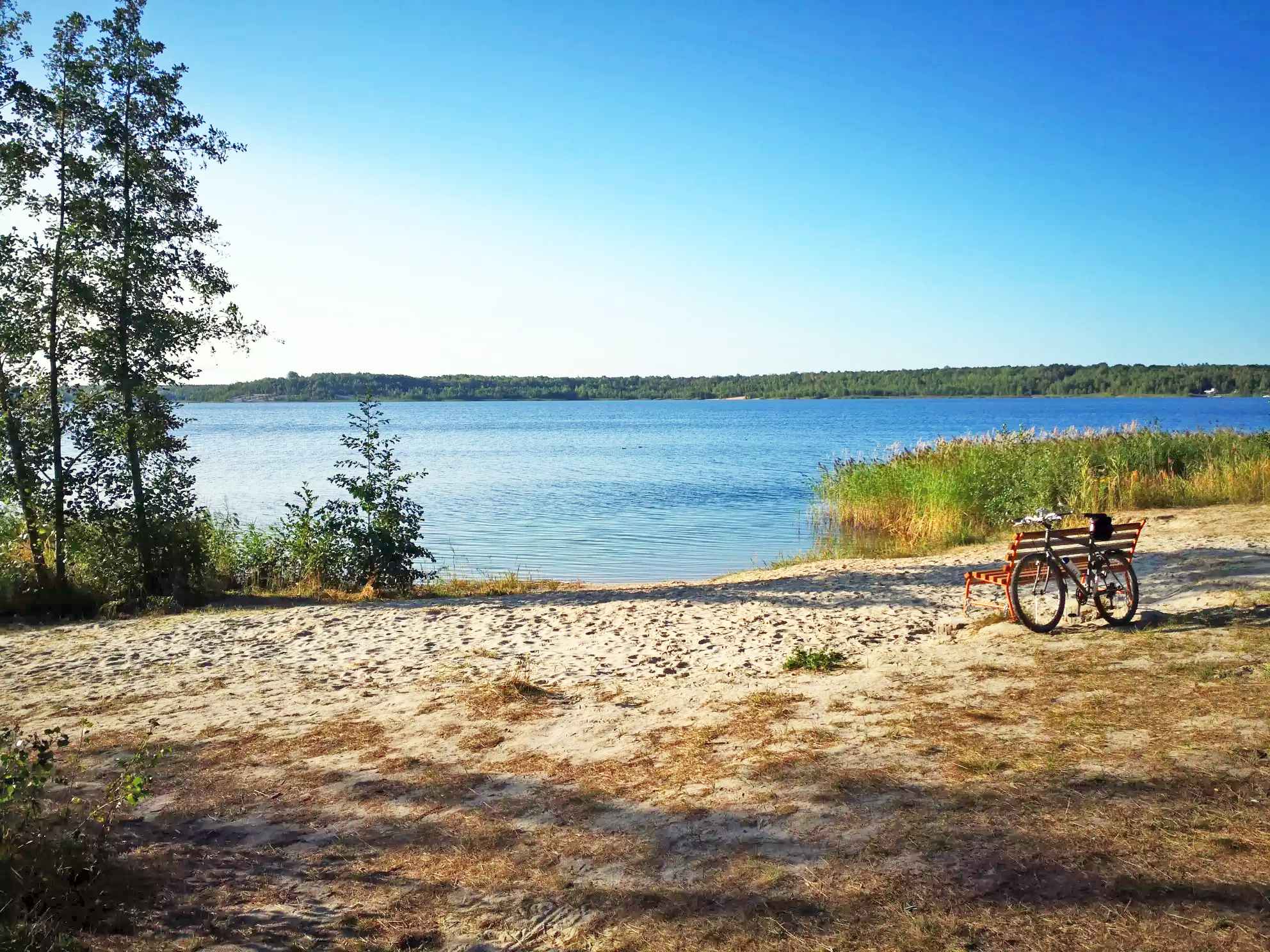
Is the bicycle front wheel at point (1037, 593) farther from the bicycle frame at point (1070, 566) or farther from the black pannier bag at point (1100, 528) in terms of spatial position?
the black pannier bag at point (1100, 528)

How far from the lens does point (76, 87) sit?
12.3m

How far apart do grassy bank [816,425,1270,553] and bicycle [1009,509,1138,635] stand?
8200 millimetres

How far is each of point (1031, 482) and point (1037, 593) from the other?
34.4 ft

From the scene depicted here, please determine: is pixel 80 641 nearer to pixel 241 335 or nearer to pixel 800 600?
pixel 241 335

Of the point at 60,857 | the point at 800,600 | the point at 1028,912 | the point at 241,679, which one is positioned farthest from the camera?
the point at 800,600

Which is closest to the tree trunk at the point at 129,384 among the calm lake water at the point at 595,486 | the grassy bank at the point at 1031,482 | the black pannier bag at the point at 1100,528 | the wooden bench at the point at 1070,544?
the calm lake water at the point at 595,486

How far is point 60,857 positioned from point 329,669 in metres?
4.80

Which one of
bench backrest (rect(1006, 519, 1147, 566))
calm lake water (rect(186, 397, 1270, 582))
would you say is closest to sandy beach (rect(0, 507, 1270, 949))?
bench backrest (rect(1006, 519, 1147, 566))

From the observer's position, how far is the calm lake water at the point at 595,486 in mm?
21359

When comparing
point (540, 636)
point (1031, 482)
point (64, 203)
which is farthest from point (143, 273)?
point (1031, 482)

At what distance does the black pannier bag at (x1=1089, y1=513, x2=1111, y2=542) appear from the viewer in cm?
845

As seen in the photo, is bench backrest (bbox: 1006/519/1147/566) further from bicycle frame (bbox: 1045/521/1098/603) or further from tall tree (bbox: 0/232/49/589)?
tall tree (bbox: 0/232/49/589)

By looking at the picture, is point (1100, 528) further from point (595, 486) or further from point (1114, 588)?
point (595, 486)

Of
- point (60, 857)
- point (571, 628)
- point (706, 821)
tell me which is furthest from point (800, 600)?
point (60, 857)
